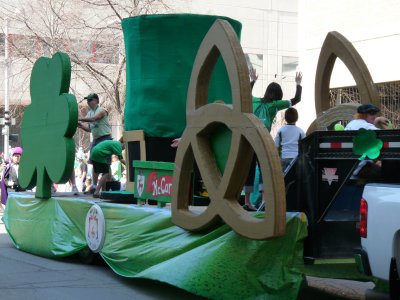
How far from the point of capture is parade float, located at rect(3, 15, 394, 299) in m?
6.56

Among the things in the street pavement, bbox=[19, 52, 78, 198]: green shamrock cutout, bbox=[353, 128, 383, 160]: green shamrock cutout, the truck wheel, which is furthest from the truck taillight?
bbox=[19, 52, 78, 198]: green shamrock cutout

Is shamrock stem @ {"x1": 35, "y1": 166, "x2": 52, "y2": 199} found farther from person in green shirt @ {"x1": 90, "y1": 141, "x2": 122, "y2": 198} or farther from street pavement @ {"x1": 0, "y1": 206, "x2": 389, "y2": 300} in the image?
street pavement @ {"x1": 0, "y1": 206, "x2": 389, "y2": 300}

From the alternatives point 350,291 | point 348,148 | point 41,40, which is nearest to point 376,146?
point 348,148

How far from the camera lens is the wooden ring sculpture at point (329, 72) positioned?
983 centimetres

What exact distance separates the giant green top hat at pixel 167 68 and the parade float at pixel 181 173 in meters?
0.01

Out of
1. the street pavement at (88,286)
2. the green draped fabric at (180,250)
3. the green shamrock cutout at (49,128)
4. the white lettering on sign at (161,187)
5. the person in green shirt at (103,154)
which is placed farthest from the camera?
the person in green shirt at (103,154)

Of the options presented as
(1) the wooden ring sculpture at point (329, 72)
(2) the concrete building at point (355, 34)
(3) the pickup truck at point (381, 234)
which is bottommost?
(3) the pickup truck at point (381, 234)

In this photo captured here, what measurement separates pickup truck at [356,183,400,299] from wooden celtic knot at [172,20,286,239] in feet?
2.65

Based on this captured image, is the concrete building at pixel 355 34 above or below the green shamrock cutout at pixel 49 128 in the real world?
above

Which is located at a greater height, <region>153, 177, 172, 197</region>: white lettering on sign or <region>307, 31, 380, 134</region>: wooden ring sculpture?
<region>307, 31, 380, 134</region>: wooden ring sculpture

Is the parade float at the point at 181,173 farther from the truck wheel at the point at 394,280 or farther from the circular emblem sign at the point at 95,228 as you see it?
the truck wheel at the point at 394,280

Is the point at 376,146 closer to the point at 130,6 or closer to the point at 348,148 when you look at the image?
the point at 348,148

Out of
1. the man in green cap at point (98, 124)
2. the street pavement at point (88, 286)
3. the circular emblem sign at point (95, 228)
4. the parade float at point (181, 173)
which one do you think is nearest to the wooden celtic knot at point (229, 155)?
the parade float at point (181, 173)

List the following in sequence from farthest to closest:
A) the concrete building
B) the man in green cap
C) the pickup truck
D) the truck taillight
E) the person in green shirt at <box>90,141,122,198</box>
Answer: the concrete building, the man in green cap, the person in green shirt at <box>90,141,122,198</box>, the truck taillight, the pickup truck
